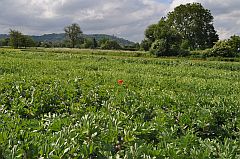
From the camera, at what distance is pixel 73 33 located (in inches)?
4717

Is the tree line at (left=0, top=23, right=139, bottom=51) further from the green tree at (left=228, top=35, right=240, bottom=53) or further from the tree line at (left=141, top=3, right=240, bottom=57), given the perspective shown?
the green tree at (left=228, top=35, right=240, bottom=53)

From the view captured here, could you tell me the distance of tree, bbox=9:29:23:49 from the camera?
90062 millimetres

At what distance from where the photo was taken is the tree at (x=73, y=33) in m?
119

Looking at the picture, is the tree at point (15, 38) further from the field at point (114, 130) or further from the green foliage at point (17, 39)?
the field at point (114, 130)

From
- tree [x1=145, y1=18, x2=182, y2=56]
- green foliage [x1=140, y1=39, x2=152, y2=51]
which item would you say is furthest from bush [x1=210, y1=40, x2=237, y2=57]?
green foliage [x1=140, y1=39, x2=152, y2=51]

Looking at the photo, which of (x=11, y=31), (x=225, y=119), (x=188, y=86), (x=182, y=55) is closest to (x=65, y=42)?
(x=11, y=31)

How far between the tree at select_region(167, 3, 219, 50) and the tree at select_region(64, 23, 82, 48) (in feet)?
155

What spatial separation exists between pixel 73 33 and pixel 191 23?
52.1 metres

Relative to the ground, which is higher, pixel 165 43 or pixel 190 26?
pixel 190 26

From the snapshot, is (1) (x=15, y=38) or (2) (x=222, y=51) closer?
(2) (x=222, y=51)

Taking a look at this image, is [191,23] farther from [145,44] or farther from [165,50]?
[165,50]

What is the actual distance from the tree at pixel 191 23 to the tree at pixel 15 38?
42408 mm

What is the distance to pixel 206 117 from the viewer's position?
566 centimetres

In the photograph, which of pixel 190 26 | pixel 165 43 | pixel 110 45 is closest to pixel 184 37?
pixel 190 26
